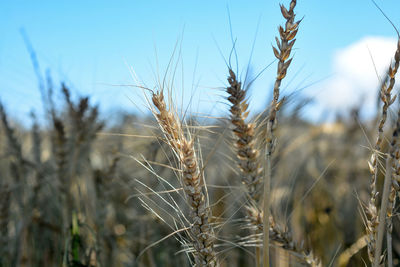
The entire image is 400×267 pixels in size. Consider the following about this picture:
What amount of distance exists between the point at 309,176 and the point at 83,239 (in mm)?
2211

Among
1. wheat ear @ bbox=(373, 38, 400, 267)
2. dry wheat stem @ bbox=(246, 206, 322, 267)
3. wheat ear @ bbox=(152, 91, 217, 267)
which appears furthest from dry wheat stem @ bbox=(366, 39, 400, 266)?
wheat ear @ bbox=(152, 91, 217, 267)

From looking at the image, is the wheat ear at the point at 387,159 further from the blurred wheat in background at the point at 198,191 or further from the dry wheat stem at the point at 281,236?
the dry wheat stem at the point at 281,236

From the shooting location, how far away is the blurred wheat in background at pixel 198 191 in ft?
2.74

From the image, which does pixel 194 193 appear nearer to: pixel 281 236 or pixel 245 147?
pixel 245 147

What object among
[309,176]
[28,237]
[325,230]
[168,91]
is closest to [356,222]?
[325,230]

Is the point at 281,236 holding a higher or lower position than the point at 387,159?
lower

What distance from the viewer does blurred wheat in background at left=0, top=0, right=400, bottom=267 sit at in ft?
2.74

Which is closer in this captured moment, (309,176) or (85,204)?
(85,204)

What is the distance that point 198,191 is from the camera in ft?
2.74

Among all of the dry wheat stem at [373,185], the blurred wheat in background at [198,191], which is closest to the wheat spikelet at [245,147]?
the blurred wheat in background at [198,191]

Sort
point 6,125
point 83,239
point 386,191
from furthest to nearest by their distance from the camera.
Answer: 1. point 6,125
2. point 83,239
3. point 386,191

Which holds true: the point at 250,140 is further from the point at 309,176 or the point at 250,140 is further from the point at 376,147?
the point at 309,176

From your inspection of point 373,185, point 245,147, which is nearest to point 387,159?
point 373,185

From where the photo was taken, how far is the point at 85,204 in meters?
1.90
